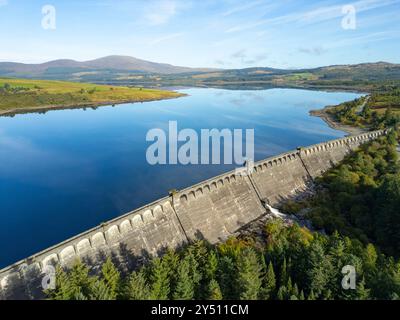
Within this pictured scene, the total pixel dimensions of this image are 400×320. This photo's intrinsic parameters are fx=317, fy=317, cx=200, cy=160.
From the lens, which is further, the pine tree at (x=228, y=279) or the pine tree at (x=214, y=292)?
the pine tree at (x=228, y=279)

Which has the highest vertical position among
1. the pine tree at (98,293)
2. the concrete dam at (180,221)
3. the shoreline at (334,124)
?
the shoreline at (334,124)

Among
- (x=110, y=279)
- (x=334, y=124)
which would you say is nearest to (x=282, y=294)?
(x=110, y=279)

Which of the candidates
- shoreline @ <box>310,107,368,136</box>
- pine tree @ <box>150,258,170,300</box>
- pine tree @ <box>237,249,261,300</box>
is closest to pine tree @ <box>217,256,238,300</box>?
pine tree @ <box>237,249,261,300</box>

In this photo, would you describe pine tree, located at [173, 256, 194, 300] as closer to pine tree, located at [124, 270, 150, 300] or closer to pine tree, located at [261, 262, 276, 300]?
pine tree, located at [124, 270, 150, 300]

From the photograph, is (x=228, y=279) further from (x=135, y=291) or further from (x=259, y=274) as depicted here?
(x=135, y=291)

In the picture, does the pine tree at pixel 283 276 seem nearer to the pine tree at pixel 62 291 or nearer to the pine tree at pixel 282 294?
the pine tree at pixel 282 294

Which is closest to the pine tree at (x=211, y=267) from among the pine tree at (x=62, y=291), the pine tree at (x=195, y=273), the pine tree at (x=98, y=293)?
the pine tree at (x=195, y=273)
